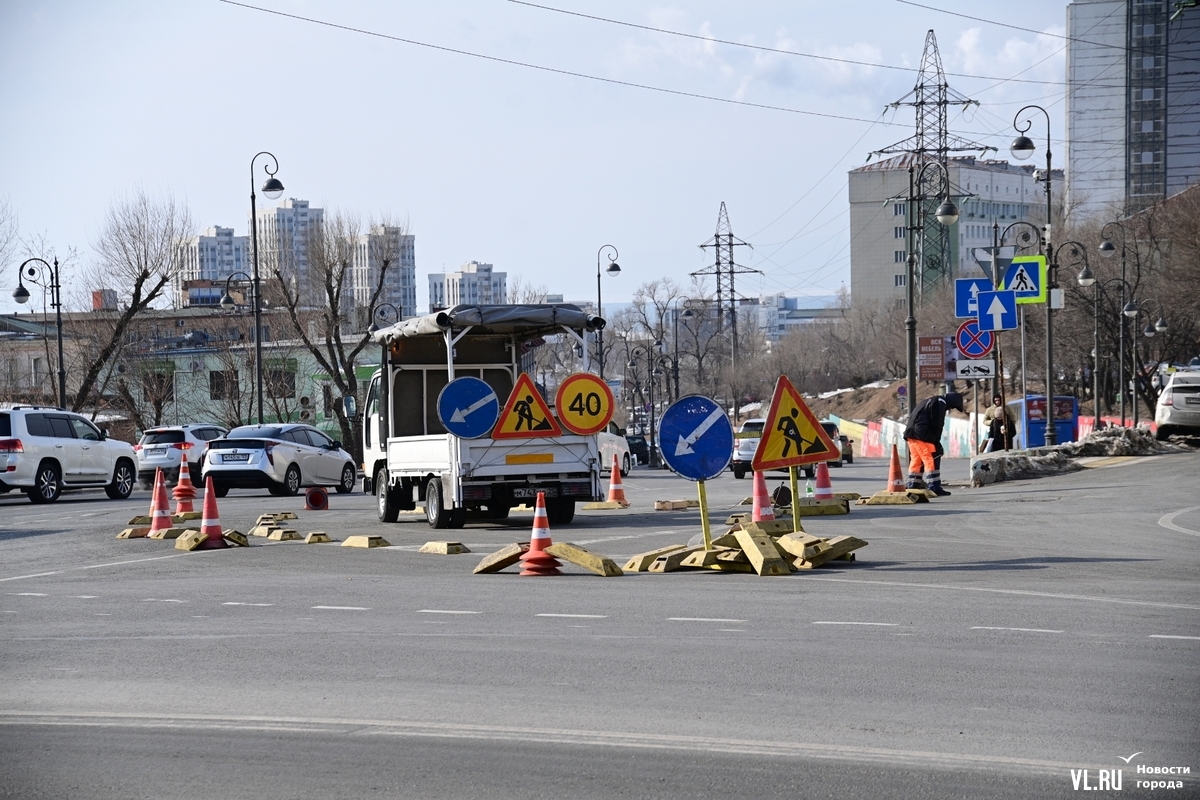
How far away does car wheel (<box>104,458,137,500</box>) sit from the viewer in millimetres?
28811

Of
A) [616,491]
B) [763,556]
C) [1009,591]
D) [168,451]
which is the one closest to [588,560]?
[763,556]

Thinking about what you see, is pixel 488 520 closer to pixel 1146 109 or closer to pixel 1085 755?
pixel 1085 755

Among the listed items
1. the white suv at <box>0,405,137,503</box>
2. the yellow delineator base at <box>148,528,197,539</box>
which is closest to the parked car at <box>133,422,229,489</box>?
the white suv at <box>0,405,137,503</box>

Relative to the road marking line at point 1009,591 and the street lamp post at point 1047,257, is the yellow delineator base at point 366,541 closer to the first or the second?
the road marking line at point 1009,591

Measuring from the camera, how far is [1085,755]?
18.4 ft

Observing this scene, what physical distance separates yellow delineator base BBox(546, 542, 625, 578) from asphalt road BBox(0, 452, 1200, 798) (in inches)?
10.0

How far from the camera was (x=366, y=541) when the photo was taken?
15.7 meters

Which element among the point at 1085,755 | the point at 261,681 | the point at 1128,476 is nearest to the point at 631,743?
the point at 1085,755

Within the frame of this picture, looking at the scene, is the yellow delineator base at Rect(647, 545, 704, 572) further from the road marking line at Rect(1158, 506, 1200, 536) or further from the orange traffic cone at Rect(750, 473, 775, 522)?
the road marking line at Rect(1158, 506, 1200, 536)

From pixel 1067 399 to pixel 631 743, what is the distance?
4267 centimetres

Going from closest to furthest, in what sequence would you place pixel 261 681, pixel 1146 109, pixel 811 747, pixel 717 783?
pixel 717 783 < pixel 811 747 < pixel 261 681 < pixel 1146 109

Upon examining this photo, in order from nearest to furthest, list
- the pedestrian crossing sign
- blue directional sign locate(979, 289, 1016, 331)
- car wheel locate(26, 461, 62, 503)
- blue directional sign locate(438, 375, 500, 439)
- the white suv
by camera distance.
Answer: blue directional sign locate(438, 375, 500, 439)
blue directional sign locate(979, 289, 1016, 331)
the white suv
car wheel locate(26, 461, 62, 503)
the pedestrian crossing sign

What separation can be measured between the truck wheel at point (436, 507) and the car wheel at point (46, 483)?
12.0m

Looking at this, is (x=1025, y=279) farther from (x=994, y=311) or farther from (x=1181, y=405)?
(x=1181, y=405)
